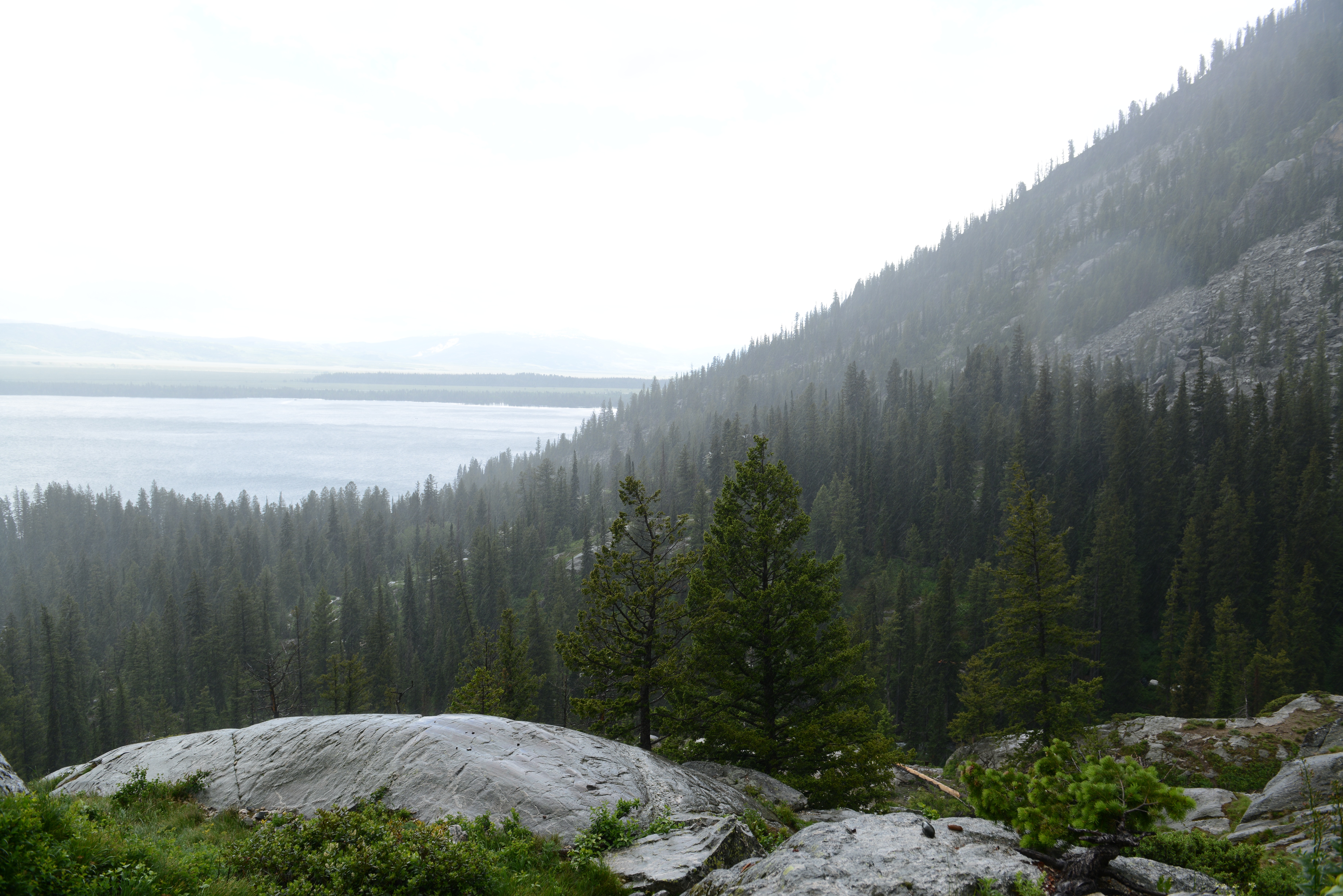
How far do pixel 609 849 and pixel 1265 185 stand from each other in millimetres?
227972

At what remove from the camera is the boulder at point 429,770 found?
41.4 ft

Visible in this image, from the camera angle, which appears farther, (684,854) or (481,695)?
(481,695)

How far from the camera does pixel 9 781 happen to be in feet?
34.6

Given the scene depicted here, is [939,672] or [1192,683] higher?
[1192,683]

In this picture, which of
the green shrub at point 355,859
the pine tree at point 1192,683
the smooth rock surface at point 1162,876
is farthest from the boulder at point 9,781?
the pine tree at point 1192,683

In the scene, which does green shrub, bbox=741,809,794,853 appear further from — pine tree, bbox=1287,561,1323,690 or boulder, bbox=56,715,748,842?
pine tree, bbox=1287,561,1323,690

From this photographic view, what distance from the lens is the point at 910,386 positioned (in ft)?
443

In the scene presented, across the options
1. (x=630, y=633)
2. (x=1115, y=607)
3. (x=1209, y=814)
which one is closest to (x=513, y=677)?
(x=630, y=633)

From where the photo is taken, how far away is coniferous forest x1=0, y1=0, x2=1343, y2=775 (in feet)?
191

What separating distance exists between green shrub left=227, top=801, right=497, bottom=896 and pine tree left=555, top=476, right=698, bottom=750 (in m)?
10.4

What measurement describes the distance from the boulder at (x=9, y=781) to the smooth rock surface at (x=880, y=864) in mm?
10743

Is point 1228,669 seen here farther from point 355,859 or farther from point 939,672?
point 355,859

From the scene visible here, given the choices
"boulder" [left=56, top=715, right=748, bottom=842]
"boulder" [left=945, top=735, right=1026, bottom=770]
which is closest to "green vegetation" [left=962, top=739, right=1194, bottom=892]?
"boulder" [left=56, top=715, right=748, bottom=842]

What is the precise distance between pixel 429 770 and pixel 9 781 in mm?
6709
